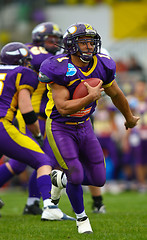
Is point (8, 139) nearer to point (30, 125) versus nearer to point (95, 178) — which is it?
point (30, 125)

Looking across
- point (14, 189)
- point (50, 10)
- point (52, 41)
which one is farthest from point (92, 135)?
point (50, 10)

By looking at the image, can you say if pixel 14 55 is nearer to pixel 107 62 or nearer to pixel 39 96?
pixel 39 96

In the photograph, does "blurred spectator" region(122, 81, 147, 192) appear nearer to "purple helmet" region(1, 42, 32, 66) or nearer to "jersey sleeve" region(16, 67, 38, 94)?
"purple helmet" region(1, 42, 32, 66)

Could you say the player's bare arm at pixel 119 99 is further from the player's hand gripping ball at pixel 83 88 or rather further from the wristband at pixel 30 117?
the wristband at pixel 30 117

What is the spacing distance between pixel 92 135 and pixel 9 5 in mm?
13283

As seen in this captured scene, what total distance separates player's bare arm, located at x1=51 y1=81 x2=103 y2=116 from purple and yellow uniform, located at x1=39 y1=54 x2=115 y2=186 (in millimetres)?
63

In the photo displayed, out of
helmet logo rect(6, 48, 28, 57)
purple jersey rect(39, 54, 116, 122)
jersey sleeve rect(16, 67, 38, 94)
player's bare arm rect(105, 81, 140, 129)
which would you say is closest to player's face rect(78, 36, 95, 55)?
purple jersey rect(39, 54, 116, 122)

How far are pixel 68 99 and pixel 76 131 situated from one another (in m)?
0.32

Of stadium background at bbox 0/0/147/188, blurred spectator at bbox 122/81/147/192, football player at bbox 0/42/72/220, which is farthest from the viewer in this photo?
stadium background at bbox 0/0/147/188

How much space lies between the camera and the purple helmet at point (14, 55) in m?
5.20

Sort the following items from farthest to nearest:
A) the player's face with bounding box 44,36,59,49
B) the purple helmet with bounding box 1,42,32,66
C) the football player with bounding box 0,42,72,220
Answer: the player's face with bounding box 44,36,59,49 → the purple helmet with bounding box 1,42,32,66 → the football player with bounding box 0,42,72,220

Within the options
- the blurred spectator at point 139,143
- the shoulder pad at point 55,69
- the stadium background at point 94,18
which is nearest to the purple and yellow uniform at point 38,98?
the shoulder pad at point 55,69

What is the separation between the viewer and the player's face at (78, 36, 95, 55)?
4113mm

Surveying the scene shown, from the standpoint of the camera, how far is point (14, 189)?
10648 millimetres
